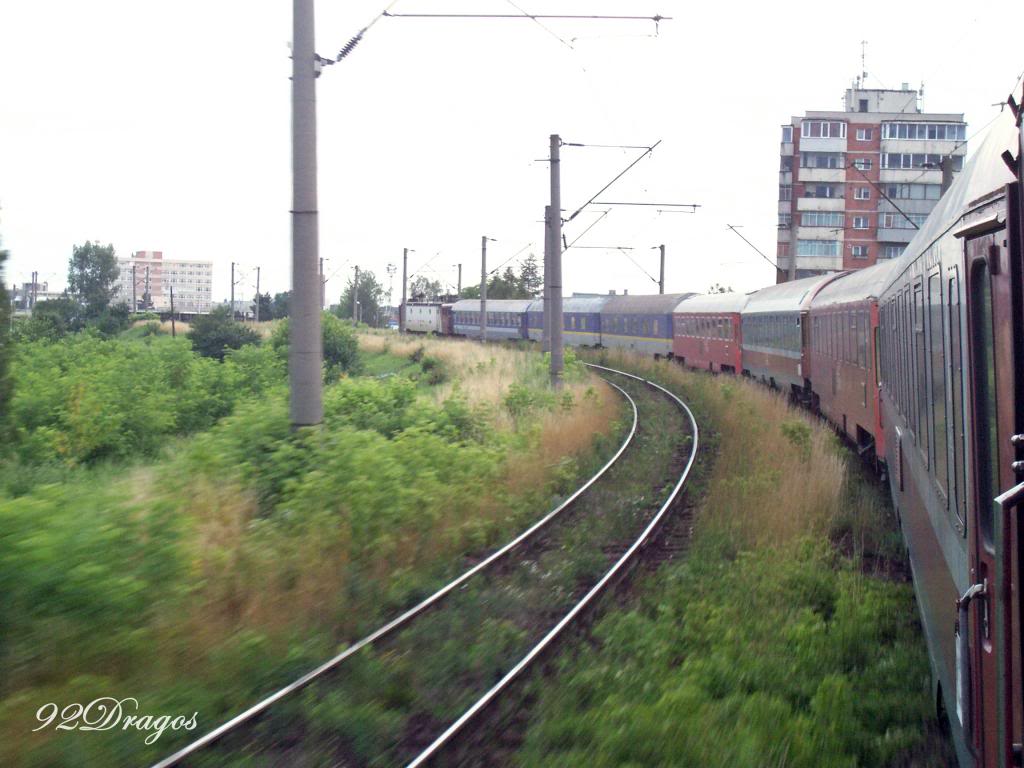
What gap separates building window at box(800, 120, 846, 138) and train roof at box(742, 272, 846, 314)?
3946 centimetres

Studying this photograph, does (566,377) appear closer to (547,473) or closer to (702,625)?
(547,473)

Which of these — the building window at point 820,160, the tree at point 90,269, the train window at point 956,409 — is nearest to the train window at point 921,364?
the train window at point 956,409

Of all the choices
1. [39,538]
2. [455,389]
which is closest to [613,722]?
[39,538]

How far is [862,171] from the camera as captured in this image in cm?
6469

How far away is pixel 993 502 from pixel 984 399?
0.37m

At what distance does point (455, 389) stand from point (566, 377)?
10.4 meters

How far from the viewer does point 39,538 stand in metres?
6.07

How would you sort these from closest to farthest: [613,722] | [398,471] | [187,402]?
1. [613,722]
2. [398,471]
3. [187,402]

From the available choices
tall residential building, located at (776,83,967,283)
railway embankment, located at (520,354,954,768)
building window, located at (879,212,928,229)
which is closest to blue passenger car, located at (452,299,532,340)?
tall residential building, located at (776,83,967,283)

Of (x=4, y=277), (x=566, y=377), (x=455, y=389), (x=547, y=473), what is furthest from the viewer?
(x=566, y=377)

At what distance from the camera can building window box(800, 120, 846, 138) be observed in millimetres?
66375

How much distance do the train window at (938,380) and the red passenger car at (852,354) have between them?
6.05 metres

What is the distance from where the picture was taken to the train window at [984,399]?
353cm

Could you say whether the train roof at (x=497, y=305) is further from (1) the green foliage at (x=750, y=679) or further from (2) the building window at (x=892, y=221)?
(1) the green foliage at (x=750, y=679)
